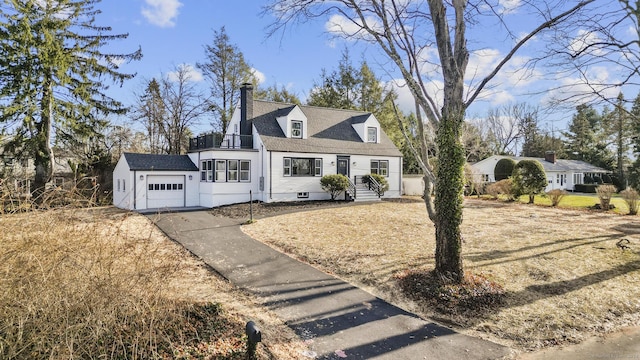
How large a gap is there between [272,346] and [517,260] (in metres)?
7.28

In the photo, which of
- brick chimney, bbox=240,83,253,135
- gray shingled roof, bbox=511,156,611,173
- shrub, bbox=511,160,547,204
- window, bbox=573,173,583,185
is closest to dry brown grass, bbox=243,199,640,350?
shrub, bbox=511,160,547,204

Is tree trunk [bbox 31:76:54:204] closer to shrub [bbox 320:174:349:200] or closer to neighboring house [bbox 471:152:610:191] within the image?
shrub [bbox 320:174:349:200]

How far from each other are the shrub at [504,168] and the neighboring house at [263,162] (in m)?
14.0

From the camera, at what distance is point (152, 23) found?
1138 centimetres

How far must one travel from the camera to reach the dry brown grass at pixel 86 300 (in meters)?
3.29

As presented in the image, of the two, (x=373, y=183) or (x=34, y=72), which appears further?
(x=373, y=183)

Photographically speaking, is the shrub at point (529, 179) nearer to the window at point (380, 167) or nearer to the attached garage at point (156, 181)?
the window at point (380, 167)

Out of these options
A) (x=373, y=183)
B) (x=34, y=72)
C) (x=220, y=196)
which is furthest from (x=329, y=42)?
(x=34, y=72)

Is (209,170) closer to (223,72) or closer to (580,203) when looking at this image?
(223,72)

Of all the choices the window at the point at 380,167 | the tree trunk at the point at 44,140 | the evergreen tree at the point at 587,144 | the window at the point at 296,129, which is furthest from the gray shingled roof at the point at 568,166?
the tree trunk at the point at 44,140

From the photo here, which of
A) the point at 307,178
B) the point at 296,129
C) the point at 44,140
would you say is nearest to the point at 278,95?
the point at 296,129

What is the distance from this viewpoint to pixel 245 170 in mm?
20031

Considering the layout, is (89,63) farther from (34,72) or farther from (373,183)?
(373,183)

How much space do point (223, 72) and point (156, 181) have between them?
14285mm
